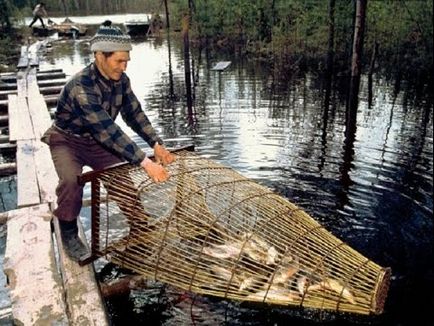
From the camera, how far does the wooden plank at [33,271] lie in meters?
3.47

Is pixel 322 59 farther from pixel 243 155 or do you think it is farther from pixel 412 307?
pixel 412 307

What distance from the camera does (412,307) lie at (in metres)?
4.69

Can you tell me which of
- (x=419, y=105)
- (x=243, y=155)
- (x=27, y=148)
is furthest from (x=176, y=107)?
(x=419, y=105)

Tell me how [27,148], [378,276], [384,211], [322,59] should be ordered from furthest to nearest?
[322,59] < [27,148] < [384,211] < [378,276]

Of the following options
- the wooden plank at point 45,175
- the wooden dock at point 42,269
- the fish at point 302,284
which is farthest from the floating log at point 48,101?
the fish at point 302,284

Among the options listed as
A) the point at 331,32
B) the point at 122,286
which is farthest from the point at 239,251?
the point at 331,32

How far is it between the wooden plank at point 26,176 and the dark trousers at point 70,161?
1285 mm

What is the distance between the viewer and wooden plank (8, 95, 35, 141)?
815cm

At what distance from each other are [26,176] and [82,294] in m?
3.01

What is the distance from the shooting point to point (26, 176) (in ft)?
20.1

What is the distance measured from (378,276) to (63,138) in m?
3.29

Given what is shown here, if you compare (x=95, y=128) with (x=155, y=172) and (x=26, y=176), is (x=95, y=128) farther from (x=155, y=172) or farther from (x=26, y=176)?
(x=26, y=176)

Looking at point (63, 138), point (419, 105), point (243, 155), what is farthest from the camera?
point (419, 105)

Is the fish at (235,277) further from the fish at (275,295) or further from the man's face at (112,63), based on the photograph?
the man's face at (112,63)
